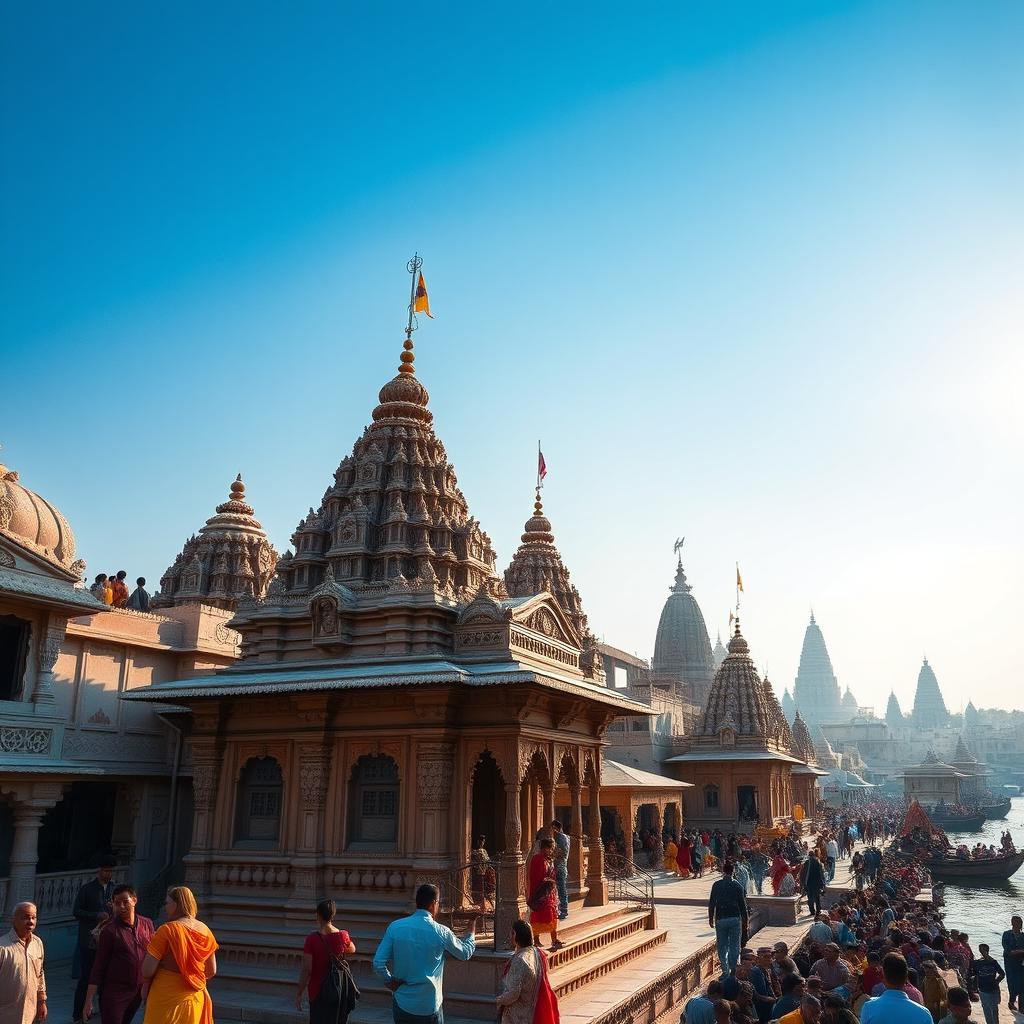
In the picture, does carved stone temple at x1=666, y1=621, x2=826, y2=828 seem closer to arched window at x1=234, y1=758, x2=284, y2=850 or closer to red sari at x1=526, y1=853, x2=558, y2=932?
arched window at x1=234, y1=758, x2=284, y2=850

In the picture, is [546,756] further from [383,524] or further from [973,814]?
[973,814]

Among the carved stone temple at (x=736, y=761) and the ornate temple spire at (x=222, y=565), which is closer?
the ornate temple spire at (x=222, y=565)

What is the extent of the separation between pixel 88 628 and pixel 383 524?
21.0ft

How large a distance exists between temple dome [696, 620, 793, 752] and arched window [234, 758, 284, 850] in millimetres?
32079

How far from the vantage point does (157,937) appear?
6.62m

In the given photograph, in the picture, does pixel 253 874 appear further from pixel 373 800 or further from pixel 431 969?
pixel 431 969

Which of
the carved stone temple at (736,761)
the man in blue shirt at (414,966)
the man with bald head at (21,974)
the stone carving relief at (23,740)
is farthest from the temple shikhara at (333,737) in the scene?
the carved stone temple at (736,761)

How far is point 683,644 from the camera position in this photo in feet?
259

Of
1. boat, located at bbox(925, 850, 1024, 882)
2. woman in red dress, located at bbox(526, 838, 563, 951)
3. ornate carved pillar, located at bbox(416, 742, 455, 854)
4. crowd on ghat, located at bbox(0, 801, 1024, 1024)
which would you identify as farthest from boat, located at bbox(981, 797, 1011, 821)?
woman in red dress, located at bbox(526, 838, 563, 951)

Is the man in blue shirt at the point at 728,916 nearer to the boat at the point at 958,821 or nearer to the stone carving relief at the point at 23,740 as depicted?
the stone carving relief at the point at 23,740

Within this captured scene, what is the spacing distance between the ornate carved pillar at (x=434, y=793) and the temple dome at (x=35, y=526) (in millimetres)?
7842

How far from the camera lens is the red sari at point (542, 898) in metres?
13.4

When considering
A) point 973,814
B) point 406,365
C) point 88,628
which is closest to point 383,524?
point 406,365

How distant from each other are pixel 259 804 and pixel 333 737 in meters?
2.31
